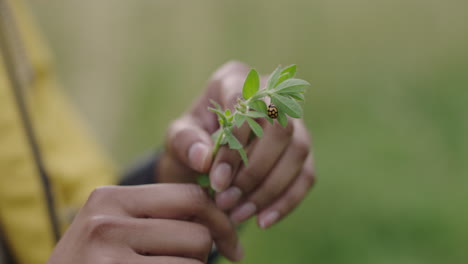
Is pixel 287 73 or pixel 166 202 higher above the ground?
pixel 287 73

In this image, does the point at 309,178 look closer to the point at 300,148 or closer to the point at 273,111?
the point at 300,148

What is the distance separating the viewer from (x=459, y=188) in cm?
215

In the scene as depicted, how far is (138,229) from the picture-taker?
0.69 meters

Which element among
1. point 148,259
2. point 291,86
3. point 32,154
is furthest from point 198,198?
point 32,154

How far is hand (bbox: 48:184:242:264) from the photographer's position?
68 centimetres

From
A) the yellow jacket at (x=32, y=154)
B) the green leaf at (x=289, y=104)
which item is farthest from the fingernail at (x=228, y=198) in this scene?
the yellow jacket at (x=32, y=154)

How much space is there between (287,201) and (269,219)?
5 centimetres

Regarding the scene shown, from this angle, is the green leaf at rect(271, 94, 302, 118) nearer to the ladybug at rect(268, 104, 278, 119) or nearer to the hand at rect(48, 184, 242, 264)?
the ladybug at rect(268, 104, 278, 119)

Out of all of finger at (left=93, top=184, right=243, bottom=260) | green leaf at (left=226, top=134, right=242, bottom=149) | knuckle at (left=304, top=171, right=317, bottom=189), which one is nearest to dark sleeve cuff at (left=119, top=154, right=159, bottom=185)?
knuckle at (left=304, top=171, right=317, bottom=189)

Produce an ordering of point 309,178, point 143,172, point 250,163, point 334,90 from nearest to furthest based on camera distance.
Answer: point 250,163
point 309,178
point 143,172
point 334,90

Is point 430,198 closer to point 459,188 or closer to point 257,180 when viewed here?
point 459,188

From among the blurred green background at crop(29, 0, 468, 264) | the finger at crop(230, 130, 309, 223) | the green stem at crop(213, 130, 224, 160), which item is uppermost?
the green stem at crop(213, 130, 224, 160)

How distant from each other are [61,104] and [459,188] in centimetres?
157

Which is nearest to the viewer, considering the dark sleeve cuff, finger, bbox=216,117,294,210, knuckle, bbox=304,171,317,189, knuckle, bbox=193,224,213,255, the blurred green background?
knuckle, bbox=193,224,213,255
